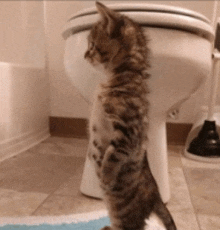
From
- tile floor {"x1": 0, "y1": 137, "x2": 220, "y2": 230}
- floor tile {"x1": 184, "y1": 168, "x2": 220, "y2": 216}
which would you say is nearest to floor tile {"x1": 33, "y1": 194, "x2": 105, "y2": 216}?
tile floor {"x1": 0, "y1": 137, "x2": 220, "y2": 230}

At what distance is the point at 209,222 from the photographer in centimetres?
75

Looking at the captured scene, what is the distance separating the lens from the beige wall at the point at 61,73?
156 centimetres

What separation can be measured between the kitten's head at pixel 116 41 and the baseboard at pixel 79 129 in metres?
0.98

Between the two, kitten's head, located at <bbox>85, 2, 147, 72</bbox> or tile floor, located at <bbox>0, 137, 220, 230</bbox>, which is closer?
kitten's head, located at <bbox>85, 2, 147, 72</bbox>

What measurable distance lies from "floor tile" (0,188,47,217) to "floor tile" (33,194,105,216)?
25mm

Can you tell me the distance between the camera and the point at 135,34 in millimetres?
632

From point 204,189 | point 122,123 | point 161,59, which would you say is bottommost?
Result: point 204,189

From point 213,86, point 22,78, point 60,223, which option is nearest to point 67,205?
point 60,223

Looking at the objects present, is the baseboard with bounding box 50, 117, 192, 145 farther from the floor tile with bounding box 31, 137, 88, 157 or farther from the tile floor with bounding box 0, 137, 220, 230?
the tile floor with bounding box 0, 137, 220, 230

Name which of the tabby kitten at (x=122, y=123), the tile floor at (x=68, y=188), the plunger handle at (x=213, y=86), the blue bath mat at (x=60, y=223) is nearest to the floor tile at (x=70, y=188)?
the tile floor at (x=68, y=188)

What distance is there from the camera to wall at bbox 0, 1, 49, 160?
124cm

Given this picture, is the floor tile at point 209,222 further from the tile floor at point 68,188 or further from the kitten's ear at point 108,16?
the kitten's ear at point 108,16

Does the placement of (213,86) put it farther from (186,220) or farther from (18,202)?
(18,202)

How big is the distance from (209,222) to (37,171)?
2.17 ft
